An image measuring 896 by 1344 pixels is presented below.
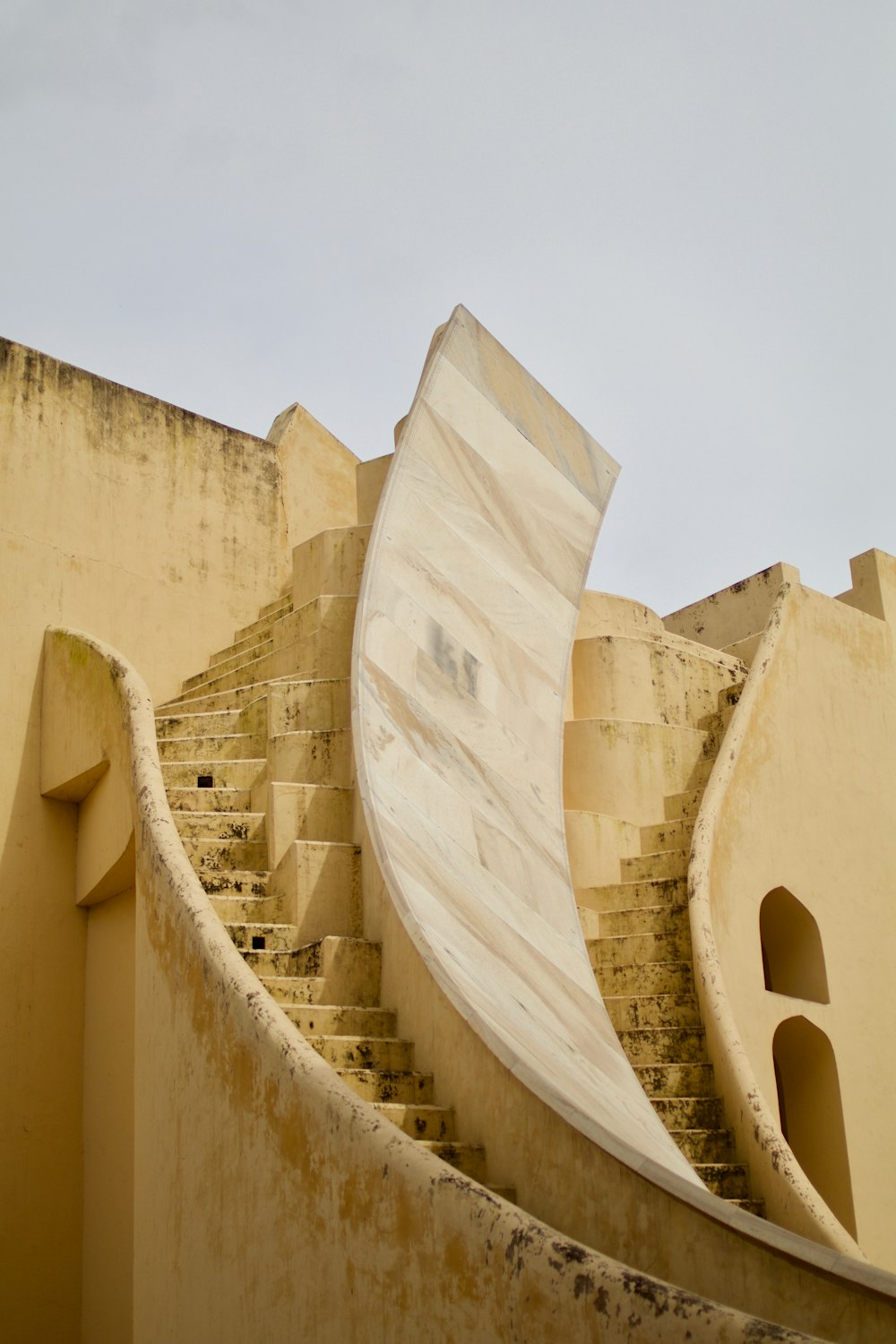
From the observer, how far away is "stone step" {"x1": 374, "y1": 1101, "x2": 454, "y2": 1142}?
437cm

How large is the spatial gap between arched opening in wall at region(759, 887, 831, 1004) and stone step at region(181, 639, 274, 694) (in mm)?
→ 3228

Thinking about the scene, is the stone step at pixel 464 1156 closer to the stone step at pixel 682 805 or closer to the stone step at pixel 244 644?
the stone step at pixel 244 644

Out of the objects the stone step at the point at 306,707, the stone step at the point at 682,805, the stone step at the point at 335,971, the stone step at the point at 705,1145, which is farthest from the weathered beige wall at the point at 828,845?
the stone step at the point at 335,971

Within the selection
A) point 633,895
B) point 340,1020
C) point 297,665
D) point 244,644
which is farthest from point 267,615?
point 340,1020

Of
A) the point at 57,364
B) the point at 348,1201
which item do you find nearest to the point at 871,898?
the point at 57,364

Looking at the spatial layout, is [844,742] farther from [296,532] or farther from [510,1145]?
[510,1145]

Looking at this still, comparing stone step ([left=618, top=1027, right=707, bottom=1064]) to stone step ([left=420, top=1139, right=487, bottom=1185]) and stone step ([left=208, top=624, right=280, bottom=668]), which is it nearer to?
stone step ([left=420, top=1139, right=487, bottom=1185])

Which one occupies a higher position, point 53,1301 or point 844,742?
point 844,742

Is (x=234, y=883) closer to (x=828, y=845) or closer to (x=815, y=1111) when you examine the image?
(x=815, y=1111)

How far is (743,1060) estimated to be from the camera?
20.2ft

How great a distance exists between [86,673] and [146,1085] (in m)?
2.34

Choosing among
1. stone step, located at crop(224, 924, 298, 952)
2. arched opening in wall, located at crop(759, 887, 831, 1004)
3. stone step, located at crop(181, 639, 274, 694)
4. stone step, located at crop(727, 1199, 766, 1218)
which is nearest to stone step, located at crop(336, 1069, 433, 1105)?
stone step, located at crop(224, 924, 298, 952)

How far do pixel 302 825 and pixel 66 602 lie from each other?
255 centimetres

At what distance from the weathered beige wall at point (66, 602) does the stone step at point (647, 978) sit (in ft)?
8.03
